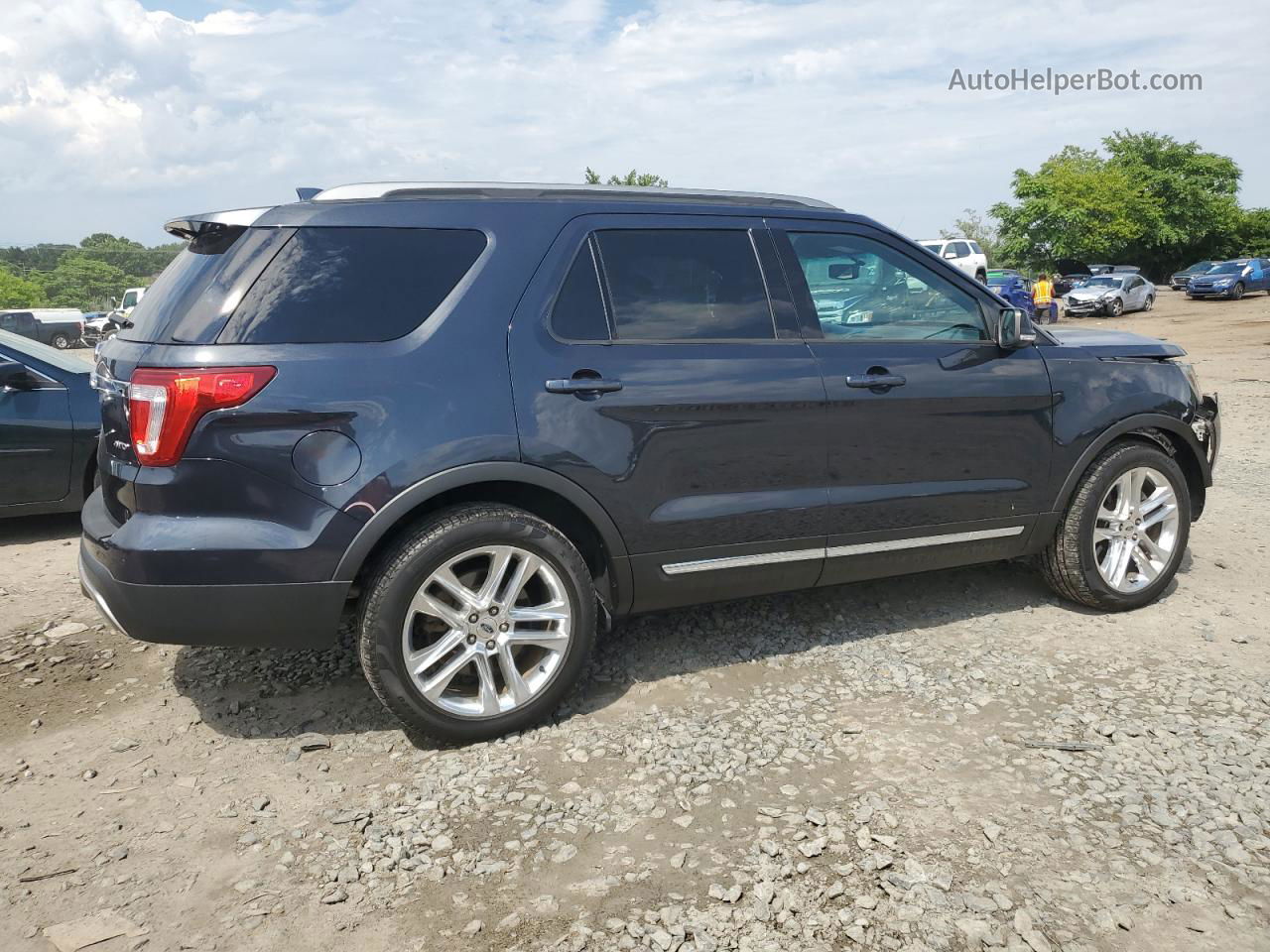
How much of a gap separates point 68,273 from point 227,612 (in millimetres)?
115082

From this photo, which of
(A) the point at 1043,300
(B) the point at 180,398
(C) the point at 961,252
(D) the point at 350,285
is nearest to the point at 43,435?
(B) the point at 180,398

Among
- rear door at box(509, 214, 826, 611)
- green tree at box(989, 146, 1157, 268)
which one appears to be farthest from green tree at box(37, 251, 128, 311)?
rear door at box(509, 214, 826, 611)

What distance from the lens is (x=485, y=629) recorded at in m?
3.53

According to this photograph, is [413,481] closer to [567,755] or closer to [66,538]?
[567,755]

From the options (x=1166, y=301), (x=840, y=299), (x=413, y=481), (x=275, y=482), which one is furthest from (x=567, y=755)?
(x=1166, y=301)

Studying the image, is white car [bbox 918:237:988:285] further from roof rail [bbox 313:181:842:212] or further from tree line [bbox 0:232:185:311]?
tree line [bbox 0:232:185:311]

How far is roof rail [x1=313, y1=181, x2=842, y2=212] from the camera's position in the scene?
3.59 meters

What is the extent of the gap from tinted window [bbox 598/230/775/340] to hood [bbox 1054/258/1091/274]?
5441 centimetres

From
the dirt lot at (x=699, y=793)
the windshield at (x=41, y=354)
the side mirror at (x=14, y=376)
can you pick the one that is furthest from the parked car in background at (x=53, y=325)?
the dirt lot at (x=699, y=793)

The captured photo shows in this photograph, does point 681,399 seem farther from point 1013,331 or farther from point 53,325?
point 53,325

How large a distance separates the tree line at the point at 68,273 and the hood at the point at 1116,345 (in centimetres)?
9194

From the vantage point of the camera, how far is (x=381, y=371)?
3.34 metres

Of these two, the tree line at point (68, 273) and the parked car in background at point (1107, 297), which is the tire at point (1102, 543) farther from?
the tree line at point (68, 273)

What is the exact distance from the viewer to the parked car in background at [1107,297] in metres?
33.3
